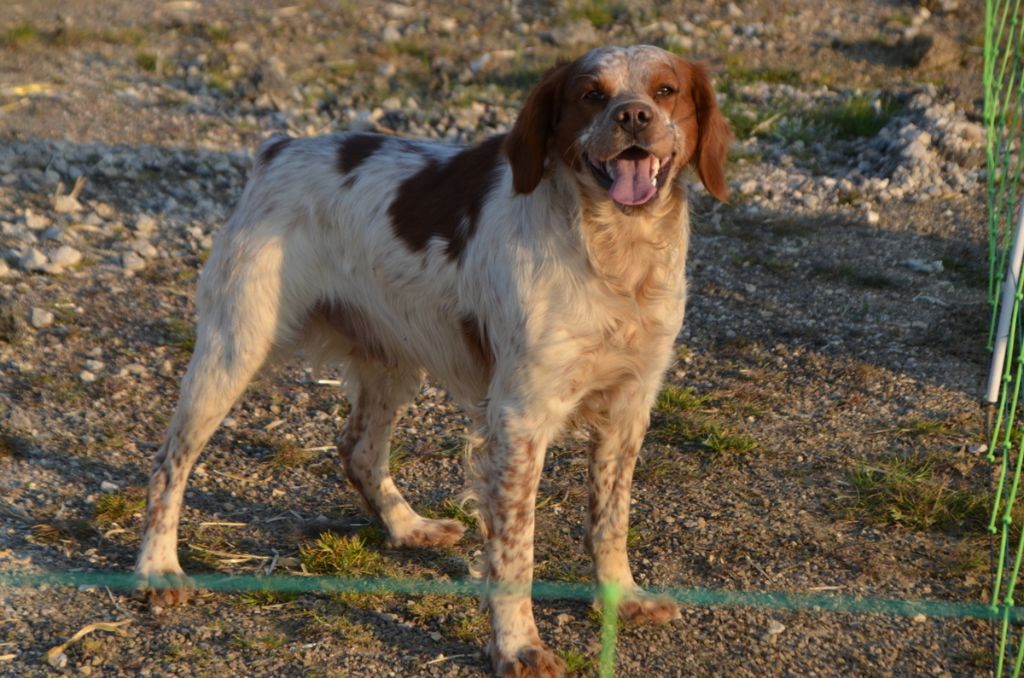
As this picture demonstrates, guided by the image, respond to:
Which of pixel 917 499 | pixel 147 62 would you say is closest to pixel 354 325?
pixel 917 499

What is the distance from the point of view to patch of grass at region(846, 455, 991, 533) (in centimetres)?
400

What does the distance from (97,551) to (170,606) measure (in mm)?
377

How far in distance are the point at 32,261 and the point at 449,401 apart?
2.09m

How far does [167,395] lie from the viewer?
4.82 meters

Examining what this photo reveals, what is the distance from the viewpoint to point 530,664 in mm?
3242

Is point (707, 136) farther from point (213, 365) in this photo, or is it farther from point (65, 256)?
point (65, 256)

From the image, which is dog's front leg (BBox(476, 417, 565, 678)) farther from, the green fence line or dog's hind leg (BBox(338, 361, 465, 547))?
dog's hind leg (BBox(338, 361, 465, 547))

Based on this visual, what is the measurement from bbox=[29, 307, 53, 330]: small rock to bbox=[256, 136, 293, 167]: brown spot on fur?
70.9 inches

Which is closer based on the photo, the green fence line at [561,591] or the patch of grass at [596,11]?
the green fence line at [561,591]

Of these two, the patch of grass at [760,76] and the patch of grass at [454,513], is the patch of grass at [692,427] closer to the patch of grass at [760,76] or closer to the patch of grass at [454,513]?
the patch of grass at [454,513]

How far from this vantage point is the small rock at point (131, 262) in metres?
5.79

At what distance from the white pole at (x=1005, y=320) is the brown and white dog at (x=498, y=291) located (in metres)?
1.82

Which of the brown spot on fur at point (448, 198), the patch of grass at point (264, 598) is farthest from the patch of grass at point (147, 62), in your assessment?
the patch of grass at point (264, 598)

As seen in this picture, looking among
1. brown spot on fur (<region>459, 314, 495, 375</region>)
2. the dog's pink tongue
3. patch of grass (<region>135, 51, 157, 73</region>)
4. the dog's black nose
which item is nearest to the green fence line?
brown spot on fur (<region>459, 314, 495, 375</region>)
